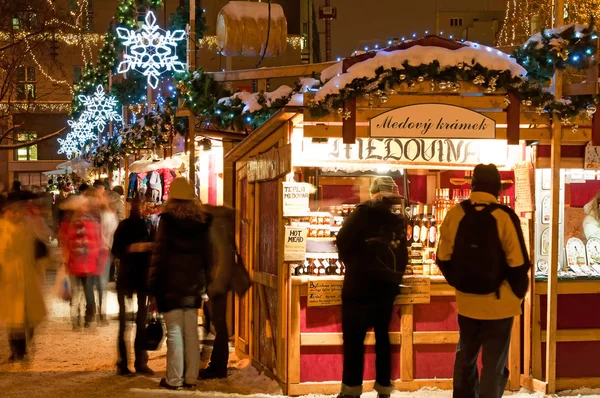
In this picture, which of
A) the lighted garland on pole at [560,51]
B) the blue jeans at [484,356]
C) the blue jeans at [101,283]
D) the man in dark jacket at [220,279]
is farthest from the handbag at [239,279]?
the blue jeans at [101,283]

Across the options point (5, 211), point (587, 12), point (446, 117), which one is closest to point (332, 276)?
point (446, 117)

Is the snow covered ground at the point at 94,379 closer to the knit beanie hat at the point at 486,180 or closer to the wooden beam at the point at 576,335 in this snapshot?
the wooden beam at the point at 576,335

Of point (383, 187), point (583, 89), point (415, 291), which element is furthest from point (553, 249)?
point (383, 187)

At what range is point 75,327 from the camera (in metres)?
12.4

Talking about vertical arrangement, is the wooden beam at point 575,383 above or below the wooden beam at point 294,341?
below

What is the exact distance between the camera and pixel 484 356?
5.96 metres

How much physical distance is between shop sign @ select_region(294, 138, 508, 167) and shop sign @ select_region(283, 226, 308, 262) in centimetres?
73

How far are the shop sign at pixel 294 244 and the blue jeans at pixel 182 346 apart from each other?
0.98 metres

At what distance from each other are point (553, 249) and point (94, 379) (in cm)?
462

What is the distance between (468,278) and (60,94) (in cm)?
5513

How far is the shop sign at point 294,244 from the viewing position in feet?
25.4

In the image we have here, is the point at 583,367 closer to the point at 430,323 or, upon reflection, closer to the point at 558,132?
the point at 430,323

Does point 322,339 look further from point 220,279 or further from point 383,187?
point 383,187

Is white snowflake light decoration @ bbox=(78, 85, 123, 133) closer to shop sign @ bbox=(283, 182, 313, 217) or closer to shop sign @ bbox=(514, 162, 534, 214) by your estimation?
shop sign @ bbox=(283, 182, 313, 217)
